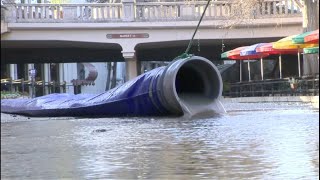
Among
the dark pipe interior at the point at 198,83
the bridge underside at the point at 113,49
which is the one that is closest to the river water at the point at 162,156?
the dark pipe interior at the point at 198,83

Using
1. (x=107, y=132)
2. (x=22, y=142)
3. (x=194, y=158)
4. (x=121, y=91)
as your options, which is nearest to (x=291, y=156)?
(x=194, y=158)

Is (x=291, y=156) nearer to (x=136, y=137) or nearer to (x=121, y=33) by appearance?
(x=136, y=137)

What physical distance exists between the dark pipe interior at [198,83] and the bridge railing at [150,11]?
46.4 feet

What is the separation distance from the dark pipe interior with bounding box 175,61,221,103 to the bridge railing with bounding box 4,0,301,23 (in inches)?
556

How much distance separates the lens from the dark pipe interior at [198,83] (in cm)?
1023

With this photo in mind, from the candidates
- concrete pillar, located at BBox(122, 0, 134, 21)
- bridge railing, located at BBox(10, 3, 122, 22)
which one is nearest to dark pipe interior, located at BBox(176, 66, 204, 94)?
bridge railing, located at BBox(10, 3, 122, 22)

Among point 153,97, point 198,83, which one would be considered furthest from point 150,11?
point 153,97

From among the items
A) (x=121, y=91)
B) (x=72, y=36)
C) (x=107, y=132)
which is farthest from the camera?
(x=72, y=36)

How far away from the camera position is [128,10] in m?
25.6

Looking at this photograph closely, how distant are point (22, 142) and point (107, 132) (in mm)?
2380

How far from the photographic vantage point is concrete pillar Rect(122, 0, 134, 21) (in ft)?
83.1

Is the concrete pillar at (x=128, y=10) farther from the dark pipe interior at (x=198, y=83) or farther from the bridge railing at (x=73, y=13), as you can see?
the dark pipe interior at (x=198, y=83)

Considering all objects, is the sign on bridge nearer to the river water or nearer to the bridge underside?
the bridge underside

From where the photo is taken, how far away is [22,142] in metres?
4.26
